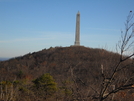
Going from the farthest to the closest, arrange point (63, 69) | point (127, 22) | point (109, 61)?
point (63, 69), point (109, 61), point (127, 22)

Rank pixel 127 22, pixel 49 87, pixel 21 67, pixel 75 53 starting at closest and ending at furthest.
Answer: pixel 127 22, pixel 49 87, pixel 21 67, pixel 75 53

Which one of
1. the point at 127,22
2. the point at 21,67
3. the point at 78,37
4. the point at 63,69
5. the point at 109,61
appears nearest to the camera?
the point at 127,22

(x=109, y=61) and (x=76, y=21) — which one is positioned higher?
(x=76, y=21)

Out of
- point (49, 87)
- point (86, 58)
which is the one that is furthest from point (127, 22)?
point (86, 58)

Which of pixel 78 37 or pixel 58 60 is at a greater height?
pixel 78 37

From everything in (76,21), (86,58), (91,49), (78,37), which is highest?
(76,21)

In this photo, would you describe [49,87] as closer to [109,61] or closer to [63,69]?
[109,61]

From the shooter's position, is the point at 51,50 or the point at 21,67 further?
the point at 51,50

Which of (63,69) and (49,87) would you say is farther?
(63,69)

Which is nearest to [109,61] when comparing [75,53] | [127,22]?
[127,22]
